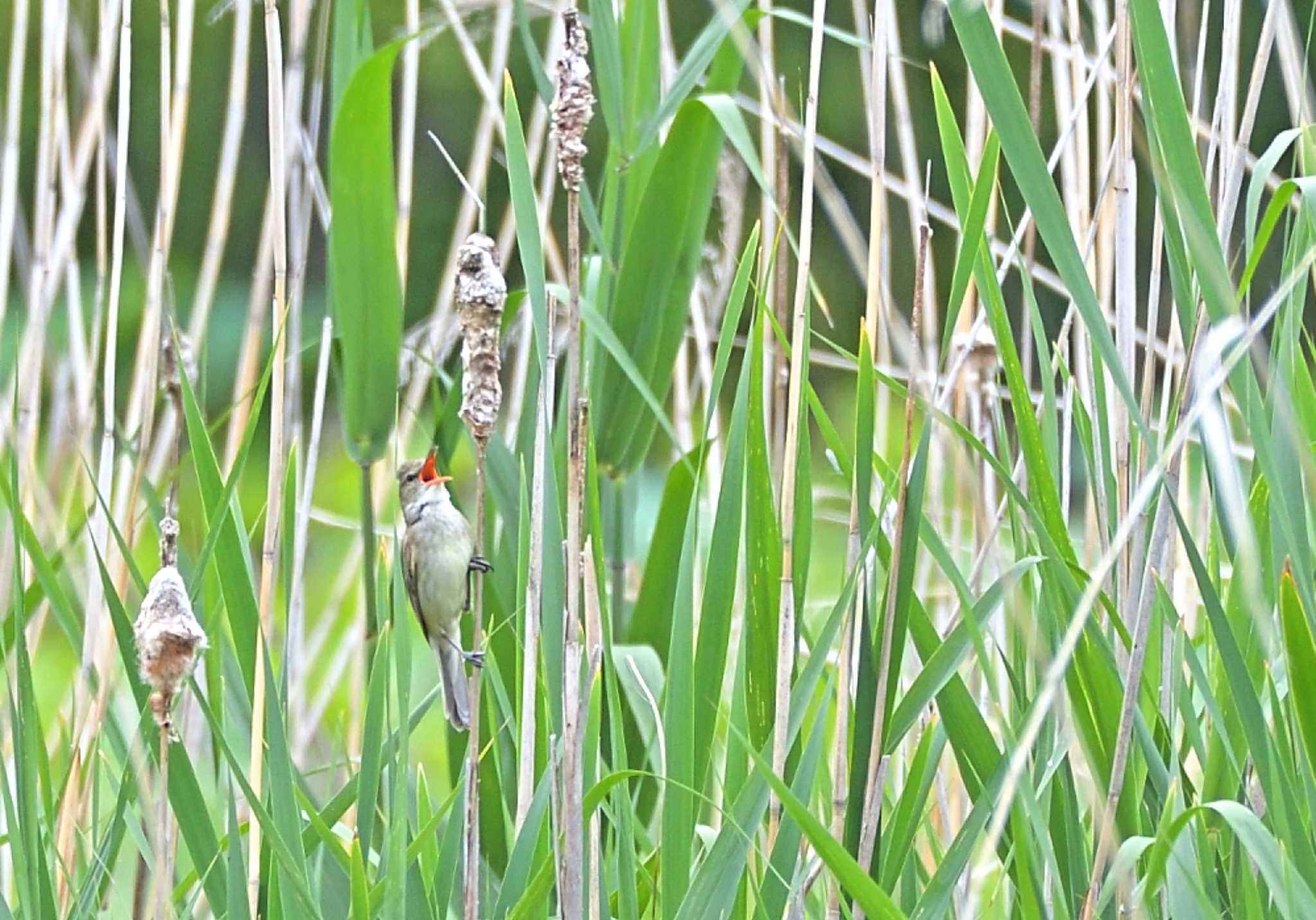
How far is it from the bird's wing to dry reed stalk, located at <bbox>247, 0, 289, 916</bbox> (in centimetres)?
60

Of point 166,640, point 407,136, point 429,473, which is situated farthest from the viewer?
point 429,473

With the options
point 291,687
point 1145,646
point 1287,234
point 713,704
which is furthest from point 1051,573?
point 291,687

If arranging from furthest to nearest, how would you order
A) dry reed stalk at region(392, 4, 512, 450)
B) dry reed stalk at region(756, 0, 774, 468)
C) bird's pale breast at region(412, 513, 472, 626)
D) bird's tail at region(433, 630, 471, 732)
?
bird's pale breast at region(412, 513, 472, 626) → dry reed stalk at region(392, 4, 512, 450) → bird's tail at region(433, 630, 471, 732) → dry reed stalk at region(756, 0, 774, 468)

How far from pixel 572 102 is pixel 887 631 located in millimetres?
301

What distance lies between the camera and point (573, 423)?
753 millimetres

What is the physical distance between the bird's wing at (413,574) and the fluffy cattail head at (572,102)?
0.89 m

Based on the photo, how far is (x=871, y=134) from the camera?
89 cm

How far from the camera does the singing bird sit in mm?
1512

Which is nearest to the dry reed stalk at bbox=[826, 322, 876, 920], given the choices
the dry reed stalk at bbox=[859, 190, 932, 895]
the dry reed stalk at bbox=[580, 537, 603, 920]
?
the dry reed stalk at bbox=[859, 190, 932, 895]

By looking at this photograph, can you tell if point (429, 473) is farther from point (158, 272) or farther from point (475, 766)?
point (475, 766)

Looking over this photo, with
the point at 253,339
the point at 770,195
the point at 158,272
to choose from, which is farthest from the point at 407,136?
the point at 770,195

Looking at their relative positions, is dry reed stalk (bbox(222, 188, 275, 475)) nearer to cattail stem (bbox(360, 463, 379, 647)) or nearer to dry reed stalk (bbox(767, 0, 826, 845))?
cattail stem (bbox(360, 463, 379, 647))

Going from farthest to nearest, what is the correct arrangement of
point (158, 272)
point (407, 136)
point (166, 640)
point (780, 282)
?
point (407, 136)
point (158, 272)
point (780, 282)
point (166, 640)

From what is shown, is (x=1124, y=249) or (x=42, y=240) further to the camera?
(x=42, y=240)
